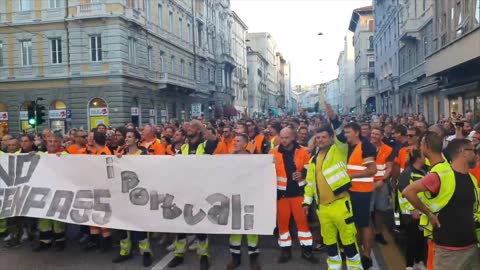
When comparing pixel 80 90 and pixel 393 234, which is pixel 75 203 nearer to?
pixel 393 234

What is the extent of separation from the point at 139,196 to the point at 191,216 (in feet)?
2.62

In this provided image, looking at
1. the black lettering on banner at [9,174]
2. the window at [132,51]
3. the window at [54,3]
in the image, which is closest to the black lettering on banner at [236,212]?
the black lettering on banner at [9,174]

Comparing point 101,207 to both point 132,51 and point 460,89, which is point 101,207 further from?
point 132,51

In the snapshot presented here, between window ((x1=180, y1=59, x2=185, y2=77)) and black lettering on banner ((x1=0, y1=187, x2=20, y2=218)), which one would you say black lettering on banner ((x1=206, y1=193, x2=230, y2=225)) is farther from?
window ((x1=180, y1=59, x2=185, y2=77))

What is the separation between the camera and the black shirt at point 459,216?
387 cm

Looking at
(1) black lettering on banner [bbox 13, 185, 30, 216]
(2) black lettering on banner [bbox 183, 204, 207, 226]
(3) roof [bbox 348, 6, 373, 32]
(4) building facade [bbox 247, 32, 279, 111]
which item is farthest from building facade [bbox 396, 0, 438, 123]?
(4) building facade [bbox 247, 32, 279, 111]

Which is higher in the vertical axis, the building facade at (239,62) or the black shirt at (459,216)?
the building facade at (239,62)

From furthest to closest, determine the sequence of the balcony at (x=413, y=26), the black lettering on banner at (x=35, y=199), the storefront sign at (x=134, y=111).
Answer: the storefront sign at (x=134, y=111)
the balcony at (x=413, y=26)
the black lettering on banner at (x=35, y=199)

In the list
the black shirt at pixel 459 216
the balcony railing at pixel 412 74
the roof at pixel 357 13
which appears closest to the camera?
the black shirt at pixel 459 216

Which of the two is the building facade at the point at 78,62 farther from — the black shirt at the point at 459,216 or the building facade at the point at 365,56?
the building facade at the point at 365,56

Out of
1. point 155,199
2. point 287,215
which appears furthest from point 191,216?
point 287,215

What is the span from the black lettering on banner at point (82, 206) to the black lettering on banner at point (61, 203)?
0.10 m

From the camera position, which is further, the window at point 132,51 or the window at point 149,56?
the window at point 149,56

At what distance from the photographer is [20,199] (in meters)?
7.29
